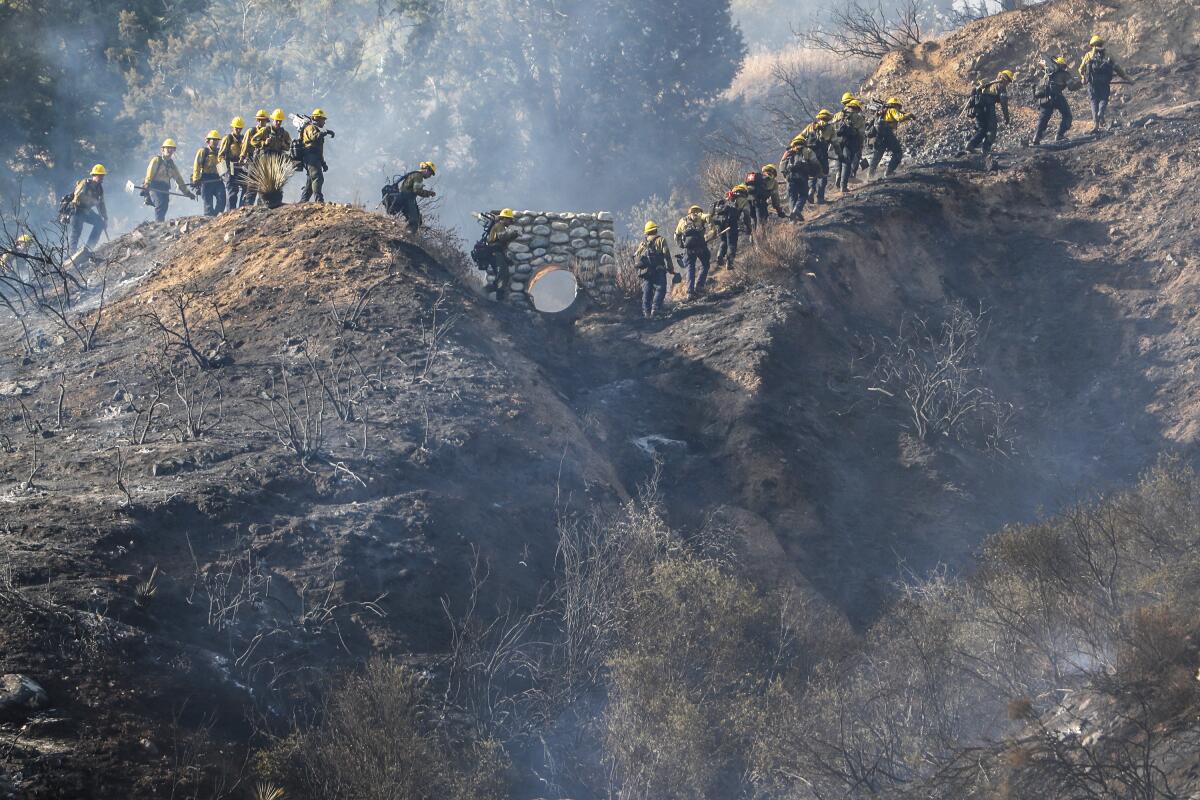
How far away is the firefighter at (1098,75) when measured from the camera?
2127 cm

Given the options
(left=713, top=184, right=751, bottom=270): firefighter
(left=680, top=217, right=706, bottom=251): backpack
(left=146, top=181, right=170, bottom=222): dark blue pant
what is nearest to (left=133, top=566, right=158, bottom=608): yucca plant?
(left=680, top=217, right=706, bottom=251): backpack

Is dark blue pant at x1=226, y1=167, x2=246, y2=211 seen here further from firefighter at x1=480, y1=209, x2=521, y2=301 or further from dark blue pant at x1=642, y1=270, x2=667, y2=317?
dark blue pant at x1=642, y1=270, x2=667, y2=317

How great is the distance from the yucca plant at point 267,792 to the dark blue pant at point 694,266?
11685 mm

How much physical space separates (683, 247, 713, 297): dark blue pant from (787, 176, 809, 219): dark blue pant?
2105 millimetres

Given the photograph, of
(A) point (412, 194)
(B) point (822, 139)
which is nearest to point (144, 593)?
(A) point (412, 194)

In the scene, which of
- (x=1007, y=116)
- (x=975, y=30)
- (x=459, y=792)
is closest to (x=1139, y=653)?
(x=459, y=792)

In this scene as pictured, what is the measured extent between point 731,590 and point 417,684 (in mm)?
3443

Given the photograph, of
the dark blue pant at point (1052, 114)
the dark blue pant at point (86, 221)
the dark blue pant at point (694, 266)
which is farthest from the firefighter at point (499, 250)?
the dark blue pant at point (1052, 114)

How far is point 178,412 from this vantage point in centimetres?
1305

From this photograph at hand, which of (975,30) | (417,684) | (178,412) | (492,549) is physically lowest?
(417,684)

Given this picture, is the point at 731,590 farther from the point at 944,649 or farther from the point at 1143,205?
the point at 1143,205

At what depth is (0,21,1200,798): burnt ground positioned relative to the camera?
9398 mm

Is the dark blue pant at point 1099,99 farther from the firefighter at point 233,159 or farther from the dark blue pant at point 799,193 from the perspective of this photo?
the firefighter at point 233,159

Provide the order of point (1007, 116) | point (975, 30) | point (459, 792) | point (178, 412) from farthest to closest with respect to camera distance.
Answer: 1. point (975, 30)
2. point (1007, 116)
3. point (178, 412)
4. point (459, 792)
